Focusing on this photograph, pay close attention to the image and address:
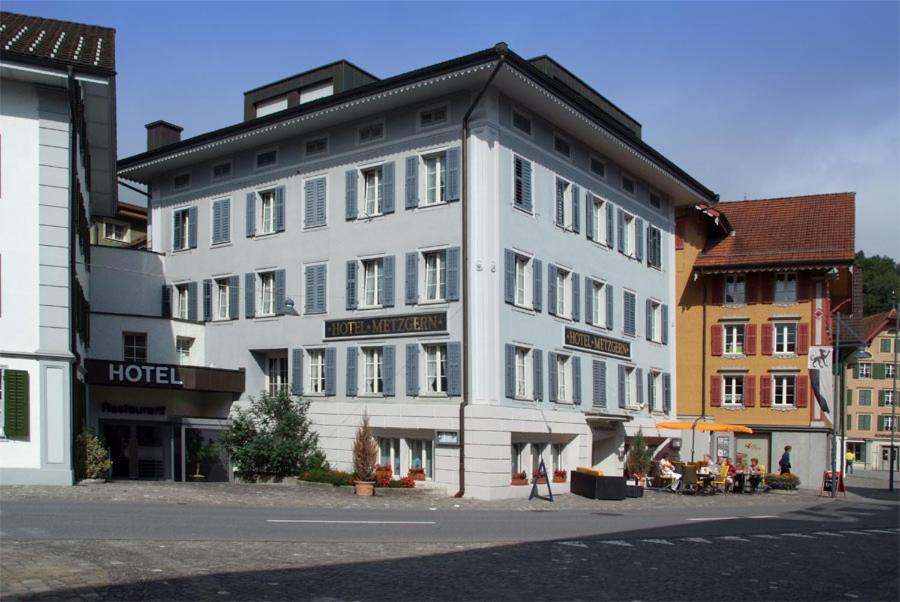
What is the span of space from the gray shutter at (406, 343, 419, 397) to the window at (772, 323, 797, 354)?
75.1 feet

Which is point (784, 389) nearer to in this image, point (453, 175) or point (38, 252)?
Answer: point (453, 175)

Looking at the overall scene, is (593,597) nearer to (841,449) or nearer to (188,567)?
(188,567)

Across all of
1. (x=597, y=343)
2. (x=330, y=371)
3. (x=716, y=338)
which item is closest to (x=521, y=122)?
(x=597, y=343)

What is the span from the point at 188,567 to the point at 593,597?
13.6 ft

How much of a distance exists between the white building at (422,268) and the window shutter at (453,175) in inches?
2.4

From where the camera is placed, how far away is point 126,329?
1297 inches

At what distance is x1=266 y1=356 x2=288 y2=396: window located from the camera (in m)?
33.0

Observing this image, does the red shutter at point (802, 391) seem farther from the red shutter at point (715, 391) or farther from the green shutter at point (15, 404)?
the green shutter at point (15, 404)

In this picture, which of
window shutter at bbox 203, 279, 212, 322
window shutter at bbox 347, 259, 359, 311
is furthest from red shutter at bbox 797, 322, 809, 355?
window shutter at bbox 203, 279, 212, 322

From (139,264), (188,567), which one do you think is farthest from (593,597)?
(139,264)

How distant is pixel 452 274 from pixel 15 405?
1186 centimetres

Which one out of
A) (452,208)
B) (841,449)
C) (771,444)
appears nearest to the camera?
(452,208)

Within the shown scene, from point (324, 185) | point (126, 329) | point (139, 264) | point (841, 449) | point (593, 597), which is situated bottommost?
point (841, 449)

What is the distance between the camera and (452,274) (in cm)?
2806
